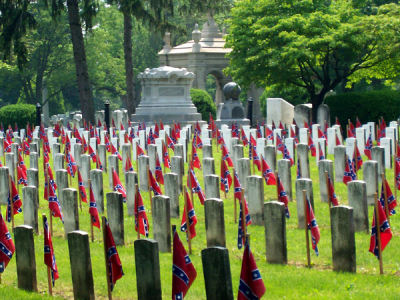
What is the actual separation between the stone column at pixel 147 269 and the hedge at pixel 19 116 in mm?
26474

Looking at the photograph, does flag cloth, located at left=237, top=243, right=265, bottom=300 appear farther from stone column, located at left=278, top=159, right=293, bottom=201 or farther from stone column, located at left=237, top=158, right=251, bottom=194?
stone column, located at left=237, top=158, right=251, bottom=194

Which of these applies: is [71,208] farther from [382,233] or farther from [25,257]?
[382,233]

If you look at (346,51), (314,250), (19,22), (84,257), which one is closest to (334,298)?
(314,250)

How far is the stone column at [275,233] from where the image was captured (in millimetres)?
8188

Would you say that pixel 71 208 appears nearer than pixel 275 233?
No

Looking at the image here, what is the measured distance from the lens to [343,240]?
777 cm

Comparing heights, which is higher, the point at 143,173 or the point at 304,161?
the point at 304,161

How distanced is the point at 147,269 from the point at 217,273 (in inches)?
29.4

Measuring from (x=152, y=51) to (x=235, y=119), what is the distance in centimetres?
3678

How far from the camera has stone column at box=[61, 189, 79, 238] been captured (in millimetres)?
9938

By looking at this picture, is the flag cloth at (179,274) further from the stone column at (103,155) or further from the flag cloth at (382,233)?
the stone column at (103,155)

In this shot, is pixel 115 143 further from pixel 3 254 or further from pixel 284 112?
pixel 3 254

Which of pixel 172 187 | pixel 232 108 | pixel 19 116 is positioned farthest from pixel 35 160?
pixel 19 116

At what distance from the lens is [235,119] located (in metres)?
29.1
